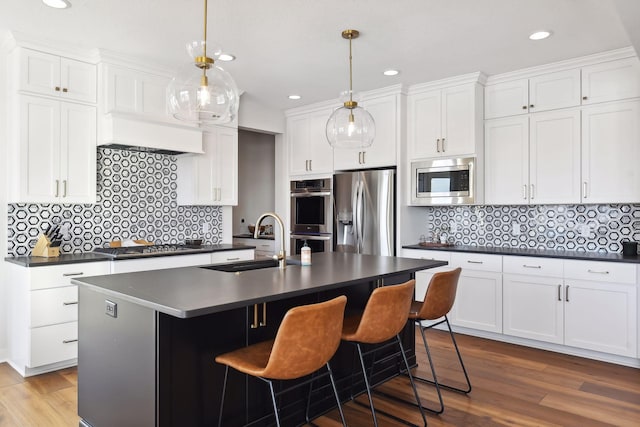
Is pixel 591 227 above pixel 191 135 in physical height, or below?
below

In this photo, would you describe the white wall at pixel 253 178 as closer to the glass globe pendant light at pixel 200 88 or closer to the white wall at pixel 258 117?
the white wall at pixel 258 117

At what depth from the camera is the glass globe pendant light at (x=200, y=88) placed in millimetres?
2234

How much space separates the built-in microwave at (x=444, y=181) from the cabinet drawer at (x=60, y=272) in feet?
10.0

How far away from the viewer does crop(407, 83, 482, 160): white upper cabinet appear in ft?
14.3

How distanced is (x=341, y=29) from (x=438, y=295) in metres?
2.01

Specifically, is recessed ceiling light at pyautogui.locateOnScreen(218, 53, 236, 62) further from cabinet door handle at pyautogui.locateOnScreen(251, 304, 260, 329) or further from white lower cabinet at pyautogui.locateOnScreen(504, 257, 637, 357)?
white lower cabinet at pyautogui.locateOnScreen(504, 257, 637, 357)

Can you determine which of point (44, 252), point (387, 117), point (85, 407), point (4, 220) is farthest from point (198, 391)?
point (387, 117)

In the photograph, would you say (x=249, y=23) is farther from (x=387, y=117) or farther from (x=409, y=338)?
(x=409, y=338)

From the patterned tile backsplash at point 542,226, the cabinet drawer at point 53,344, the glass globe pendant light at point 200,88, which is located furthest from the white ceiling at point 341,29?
the cabinet drawer at point 53,344

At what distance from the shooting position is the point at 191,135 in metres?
4.30

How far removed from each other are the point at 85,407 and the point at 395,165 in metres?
3.54

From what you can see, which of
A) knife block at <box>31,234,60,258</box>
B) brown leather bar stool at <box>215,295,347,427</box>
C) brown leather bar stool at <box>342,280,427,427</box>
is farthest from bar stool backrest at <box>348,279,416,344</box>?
knife block at <box>31,234,60,258</box>

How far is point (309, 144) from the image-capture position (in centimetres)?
563

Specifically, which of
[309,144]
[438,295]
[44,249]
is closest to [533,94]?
[438,295]
